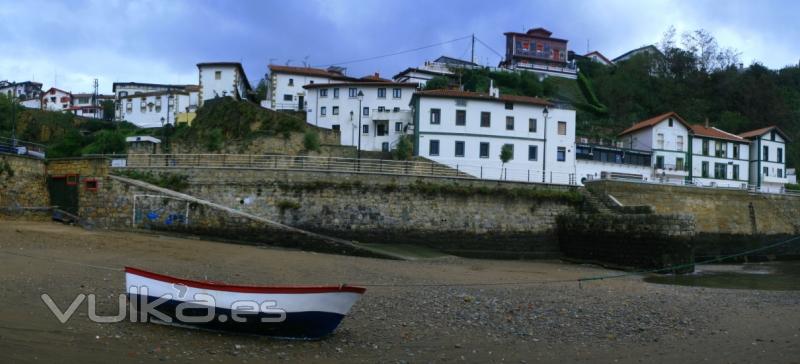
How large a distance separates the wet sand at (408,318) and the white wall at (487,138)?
20.6 meters

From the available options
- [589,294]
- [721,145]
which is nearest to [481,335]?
[589,294]

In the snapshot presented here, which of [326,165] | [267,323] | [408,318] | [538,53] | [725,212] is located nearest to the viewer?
[267,323]

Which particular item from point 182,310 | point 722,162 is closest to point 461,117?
point 722,162

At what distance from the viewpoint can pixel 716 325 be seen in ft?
38.8

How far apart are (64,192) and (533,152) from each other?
1120 inches

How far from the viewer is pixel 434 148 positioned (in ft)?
134

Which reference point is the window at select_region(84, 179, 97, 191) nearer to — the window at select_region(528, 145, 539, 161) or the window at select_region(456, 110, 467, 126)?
the window at select_region(456, 110, 467, 126)

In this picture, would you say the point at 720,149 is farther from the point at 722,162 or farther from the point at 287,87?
the point at 287,87

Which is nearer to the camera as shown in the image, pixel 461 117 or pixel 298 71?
pixel 461 117

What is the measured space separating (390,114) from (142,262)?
3381 cm

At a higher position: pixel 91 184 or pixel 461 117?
pixel 461 117

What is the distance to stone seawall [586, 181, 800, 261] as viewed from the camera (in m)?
32.5

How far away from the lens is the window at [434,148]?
134 ft

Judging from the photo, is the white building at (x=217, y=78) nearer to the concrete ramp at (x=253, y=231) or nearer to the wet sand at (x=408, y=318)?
the concrete ramp at (x=253, y=231)
